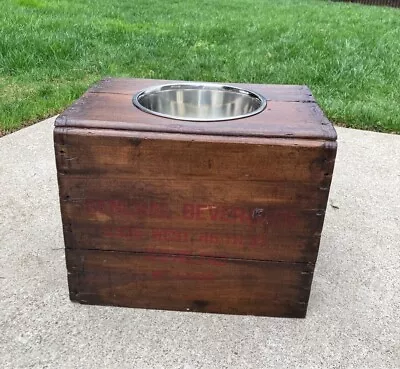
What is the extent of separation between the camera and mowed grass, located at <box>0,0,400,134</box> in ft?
11.5

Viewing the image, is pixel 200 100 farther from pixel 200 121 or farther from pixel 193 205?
pixel 193 205

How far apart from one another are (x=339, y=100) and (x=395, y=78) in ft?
2.63

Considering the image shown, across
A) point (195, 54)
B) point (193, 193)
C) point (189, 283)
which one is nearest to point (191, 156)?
point (193, 193)

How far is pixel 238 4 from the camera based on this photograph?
7418mm

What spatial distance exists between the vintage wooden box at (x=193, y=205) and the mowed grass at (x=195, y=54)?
1816mm

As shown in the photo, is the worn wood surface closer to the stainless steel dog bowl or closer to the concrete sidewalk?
the concrete sidewalk

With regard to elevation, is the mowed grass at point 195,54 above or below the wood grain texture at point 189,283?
below

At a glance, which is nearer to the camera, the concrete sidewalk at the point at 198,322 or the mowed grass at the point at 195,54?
the concrete sidewalk at the point at 198,322

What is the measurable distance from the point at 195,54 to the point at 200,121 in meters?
3.38

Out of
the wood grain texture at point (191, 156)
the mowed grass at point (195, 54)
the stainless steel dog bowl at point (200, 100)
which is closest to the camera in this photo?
the wood grain texture at point (191, 156)

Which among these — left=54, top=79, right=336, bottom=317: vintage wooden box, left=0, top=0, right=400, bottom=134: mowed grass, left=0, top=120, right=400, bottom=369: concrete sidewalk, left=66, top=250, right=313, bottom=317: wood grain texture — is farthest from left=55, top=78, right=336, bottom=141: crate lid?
left=0, top=0, right=400, bottom=134: mowed grass

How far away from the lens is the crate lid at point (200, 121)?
128 cm

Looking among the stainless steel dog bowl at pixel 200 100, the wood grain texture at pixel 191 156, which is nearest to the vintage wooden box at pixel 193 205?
the wood grain texture at pixel 191 156

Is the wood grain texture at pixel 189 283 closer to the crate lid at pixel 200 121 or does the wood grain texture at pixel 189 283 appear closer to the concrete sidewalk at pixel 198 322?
the concrete sidewalk at pixel 198 322
